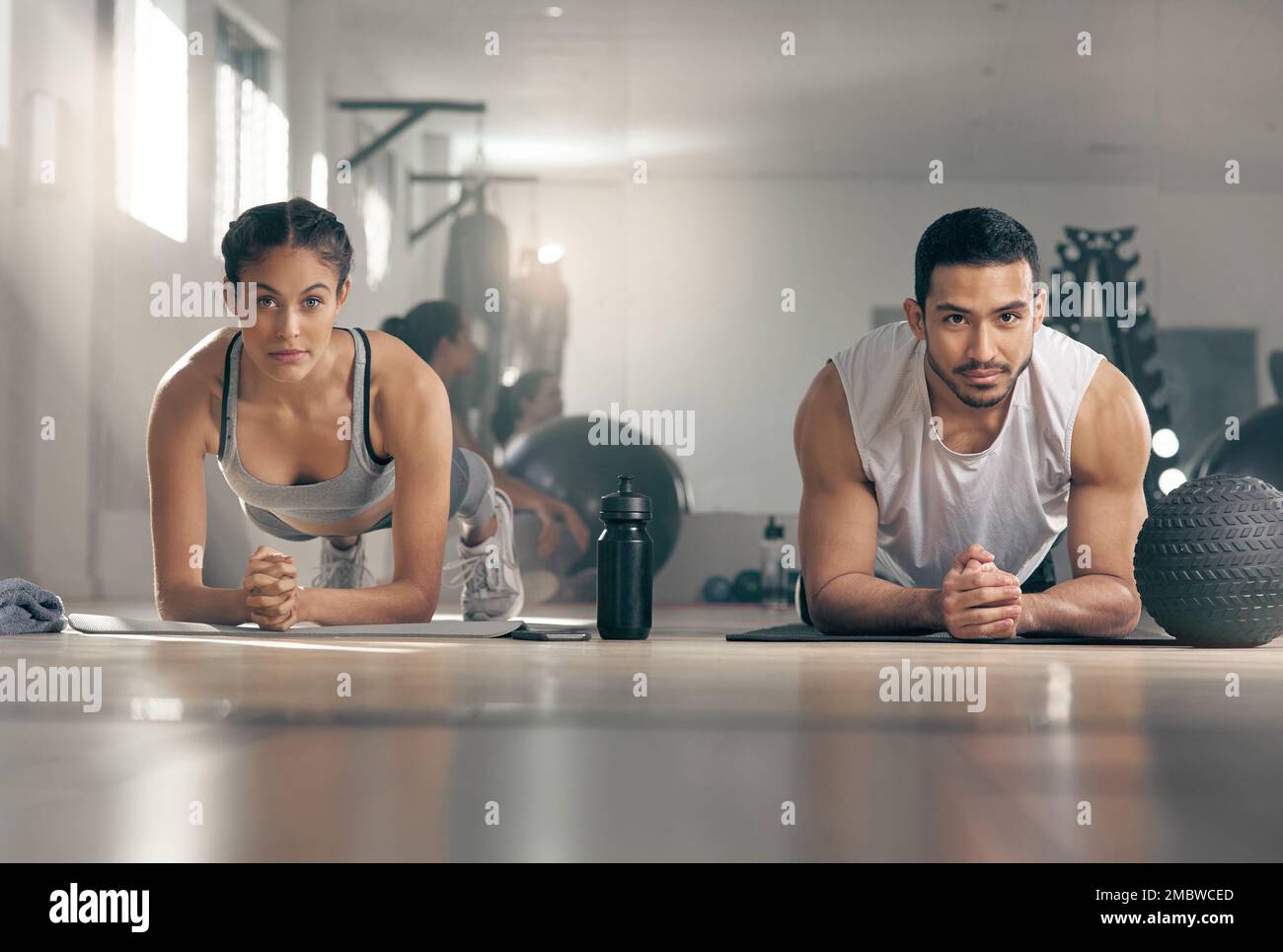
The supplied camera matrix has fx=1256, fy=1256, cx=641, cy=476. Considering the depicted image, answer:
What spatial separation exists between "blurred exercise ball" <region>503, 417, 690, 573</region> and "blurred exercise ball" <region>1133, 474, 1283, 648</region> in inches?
79.3

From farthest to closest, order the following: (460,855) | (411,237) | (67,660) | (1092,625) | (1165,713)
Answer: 1. (411,237)
2. (1092,625)
3. (67,660)
4. (1165,713)
5. (460,855)

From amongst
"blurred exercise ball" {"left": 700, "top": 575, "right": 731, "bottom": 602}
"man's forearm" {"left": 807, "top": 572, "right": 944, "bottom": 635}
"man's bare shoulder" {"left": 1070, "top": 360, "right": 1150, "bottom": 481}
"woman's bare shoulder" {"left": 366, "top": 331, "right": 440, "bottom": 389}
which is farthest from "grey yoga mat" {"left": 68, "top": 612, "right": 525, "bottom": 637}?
"blurred exercise ball" {"left": 700, "top": 575, "right": 731, "bottom": 602}

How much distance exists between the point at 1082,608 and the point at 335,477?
1.16 meters

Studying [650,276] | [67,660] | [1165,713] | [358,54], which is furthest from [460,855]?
[358,54]

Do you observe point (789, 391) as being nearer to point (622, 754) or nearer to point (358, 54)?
point (358, 54)

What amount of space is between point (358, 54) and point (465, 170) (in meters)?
0.49

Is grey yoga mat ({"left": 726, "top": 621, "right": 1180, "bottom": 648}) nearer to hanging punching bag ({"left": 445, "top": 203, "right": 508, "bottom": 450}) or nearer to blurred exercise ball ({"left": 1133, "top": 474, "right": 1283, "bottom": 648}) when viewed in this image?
blurred exercise ball ({"left": 1133, "top": 474, "right": 1283, "bottom": 648})

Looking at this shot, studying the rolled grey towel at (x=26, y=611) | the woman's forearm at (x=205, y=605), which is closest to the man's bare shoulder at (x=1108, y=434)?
the woman's forearm at (x=205, y=605)

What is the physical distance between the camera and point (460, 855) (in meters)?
0.71

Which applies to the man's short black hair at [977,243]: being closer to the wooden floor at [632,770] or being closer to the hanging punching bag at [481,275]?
the wooden floor at [632,770]

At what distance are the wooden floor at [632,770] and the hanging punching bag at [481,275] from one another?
255 centimetres

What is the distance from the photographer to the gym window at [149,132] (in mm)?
3834

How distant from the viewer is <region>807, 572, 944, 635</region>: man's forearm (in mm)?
1784

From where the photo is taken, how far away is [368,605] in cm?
189
